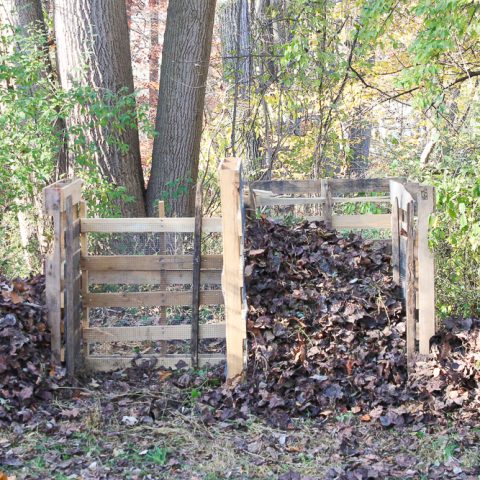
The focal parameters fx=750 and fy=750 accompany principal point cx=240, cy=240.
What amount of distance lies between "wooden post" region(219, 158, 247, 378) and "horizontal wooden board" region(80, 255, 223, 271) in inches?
24.6

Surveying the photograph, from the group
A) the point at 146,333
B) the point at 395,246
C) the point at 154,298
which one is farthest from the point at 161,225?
the point at 395,246

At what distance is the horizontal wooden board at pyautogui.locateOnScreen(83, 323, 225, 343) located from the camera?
22.6 feet

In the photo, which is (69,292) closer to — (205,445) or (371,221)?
(205,445)

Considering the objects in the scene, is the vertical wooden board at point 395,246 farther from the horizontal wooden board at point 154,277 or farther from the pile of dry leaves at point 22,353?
the pile of dry leaves at point 22,353

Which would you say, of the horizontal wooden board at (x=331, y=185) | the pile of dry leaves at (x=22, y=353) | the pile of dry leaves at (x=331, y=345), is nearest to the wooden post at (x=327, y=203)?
the horizontal wooden board at (x=331, y=185)

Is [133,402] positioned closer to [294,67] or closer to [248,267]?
[248,267]

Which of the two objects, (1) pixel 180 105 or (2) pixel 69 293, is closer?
(2) pixel 69 293

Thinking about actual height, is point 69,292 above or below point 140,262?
below

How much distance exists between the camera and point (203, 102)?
10539 millimetres

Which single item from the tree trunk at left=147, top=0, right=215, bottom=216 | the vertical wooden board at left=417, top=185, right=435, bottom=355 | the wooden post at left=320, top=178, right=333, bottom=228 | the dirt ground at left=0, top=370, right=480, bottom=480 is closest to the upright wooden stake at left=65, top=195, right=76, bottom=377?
the dirt ground at left=0, top=370, right=480, bottom=480

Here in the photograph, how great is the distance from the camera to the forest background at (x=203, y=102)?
26.3ft

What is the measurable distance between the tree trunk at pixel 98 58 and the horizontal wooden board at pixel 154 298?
2.99m

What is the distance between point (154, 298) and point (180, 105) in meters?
4.07

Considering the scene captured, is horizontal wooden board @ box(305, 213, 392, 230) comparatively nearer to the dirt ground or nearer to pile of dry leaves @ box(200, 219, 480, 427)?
pile of dry leaves @ box(200, 219, 480, 427)
